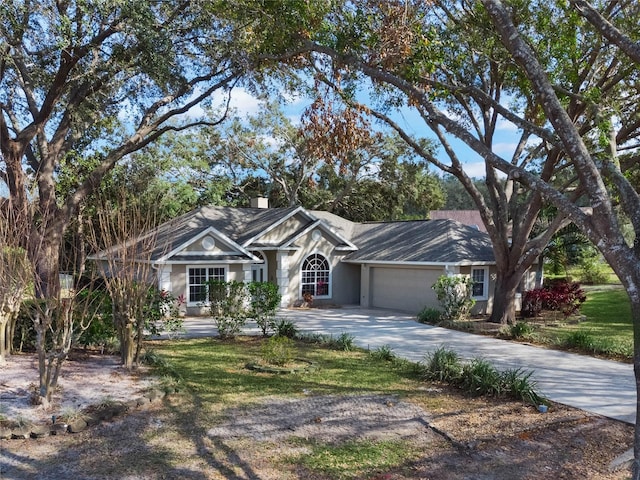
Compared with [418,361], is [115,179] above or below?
above

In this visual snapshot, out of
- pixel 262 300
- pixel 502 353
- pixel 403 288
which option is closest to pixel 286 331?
pixel 262 300

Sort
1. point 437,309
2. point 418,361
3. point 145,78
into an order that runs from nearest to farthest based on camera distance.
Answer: point 418,361
point 145,78
point 437,309

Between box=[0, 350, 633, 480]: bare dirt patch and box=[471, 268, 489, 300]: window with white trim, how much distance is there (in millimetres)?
13029

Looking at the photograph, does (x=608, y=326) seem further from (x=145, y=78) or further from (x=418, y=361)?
(x=145, y=78)

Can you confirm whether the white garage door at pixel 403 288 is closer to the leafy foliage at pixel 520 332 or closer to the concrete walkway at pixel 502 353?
the concrete walkway at pixel 502 353

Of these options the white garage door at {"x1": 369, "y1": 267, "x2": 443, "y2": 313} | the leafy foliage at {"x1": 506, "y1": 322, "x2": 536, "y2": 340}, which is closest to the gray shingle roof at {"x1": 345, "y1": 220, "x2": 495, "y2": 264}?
the white garage door at {"x1": 369, "y1": 267, "x2": 443, "y2": 313}

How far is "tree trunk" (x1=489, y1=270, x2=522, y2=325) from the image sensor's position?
18062mm

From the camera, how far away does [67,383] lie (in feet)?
29.2

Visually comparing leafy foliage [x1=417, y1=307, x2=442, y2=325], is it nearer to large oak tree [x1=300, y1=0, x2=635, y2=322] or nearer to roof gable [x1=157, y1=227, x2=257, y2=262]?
large oak tree [x1=300, y1=0, x2=635, y2=322]

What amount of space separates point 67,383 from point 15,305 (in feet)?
8.30

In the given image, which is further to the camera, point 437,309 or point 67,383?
point 437,309

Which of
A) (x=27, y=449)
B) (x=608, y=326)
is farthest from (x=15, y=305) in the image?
(x=608, y=326)

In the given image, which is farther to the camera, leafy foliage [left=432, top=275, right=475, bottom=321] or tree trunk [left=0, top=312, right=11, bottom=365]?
leafy foliage [left=432, top=275, right=475, bottom=321]

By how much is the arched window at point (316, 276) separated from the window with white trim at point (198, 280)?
4566mm
